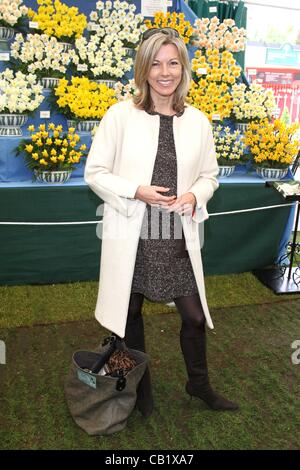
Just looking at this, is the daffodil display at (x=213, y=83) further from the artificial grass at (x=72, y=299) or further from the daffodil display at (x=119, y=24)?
the artificial grass at (x=72, y=299)

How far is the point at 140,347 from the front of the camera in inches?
82.4

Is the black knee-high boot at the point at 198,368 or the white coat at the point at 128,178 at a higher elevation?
the white coat at the point at 128,178

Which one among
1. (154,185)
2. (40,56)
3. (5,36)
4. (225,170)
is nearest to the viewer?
(154,185)

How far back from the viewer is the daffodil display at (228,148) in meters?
3.72

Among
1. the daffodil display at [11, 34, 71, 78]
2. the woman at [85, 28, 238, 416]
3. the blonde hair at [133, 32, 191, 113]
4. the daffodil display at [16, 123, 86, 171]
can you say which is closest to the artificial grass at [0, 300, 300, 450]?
the woman at [85, 28, 238, 416]

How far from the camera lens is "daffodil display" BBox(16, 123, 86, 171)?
10.6 ft

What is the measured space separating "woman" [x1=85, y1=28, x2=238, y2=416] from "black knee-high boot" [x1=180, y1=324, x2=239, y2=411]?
13mm

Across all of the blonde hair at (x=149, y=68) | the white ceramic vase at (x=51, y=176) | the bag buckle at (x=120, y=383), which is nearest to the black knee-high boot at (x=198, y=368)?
the bag buckle at (x=120, y=383)

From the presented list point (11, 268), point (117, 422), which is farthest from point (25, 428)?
point (11, 268)

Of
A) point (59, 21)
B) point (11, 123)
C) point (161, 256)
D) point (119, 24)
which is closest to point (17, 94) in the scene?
point (11, 123)

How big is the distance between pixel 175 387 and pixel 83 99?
2.12 m

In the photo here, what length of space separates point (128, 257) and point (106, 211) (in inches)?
8.0

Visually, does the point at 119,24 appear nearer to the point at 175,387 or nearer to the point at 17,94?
the point at 17,94

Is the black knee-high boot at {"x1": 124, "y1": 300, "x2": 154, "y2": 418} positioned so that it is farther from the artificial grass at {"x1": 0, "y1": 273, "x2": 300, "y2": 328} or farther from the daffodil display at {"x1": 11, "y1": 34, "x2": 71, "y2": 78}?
the daffodil display at {"x1": 11, "y1": 34, "x2": 71, "y2": 78}
